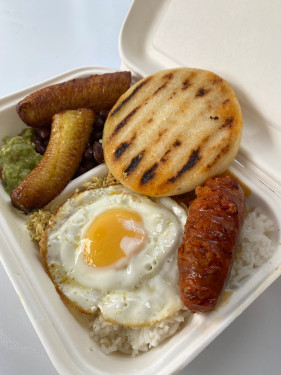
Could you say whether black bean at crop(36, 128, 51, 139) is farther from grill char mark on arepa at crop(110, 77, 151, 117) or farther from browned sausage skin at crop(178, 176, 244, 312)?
browned sausage skin at crop(178, 176, 244, 312)

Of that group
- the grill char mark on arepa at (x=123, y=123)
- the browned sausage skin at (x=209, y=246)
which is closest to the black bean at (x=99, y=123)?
the grill char mark on arepa at (x=123, y=123)

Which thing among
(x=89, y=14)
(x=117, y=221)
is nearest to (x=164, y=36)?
(x=117, y=221)

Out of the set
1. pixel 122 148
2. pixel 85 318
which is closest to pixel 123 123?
pixel 122 148

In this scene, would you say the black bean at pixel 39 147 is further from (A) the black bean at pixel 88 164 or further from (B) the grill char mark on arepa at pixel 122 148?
(B) the grill char mark on arepa at pixel 122 148

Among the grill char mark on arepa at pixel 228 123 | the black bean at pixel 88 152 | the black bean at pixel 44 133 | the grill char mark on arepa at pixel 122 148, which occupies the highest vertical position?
the grill char mark on arepa at pixel 228 123

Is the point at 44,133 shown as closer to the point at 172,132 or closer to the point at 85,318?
the point at 172,132

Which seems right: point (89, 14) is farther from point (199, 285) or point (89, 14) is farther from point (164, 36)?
point (199, 285)
